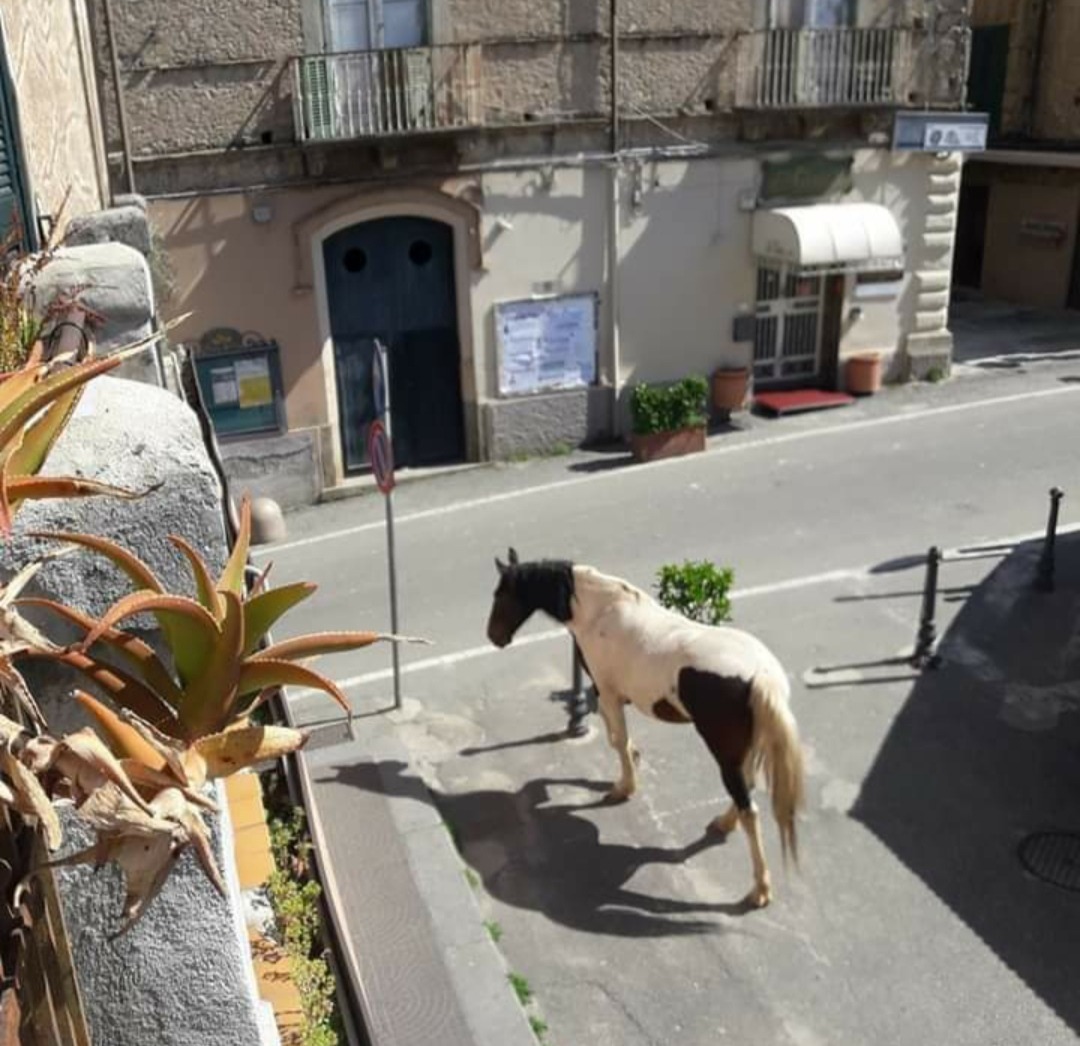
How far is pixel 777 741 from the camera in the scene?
23.6 feet

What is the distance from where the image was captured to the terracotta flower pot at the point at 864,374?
18.9 m

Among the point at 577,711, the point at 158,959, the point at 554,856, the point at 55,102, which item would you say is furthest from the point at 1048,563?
the point at 158,959

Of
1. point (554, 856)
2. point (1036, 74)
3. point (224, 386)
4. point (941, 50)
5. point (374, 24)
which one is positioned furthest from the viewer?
point (1036, 74)

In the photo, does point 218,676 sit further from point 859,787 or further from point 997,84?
point 997,84

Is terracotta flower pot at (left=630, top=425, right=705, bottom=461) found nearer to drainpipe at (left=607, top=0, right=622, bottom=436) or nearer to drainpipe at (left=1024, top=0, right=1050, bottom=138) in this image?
drainpipe at (left=607, top=0, right=622, bottom=436)

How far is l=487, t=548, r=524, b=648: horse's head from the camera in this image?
27.6 feet

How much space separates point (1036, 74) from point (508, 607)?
21.7m

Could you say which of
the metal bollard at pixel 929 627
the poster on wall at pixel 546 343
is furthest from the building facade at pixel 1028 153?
the metal bollard at pixel 929 627

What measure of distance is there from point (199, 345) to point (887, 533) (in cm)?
855

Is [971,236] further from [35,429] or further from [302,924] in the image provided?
[35,429]

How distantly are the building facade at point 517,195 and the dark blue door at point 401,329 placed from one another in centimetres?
3

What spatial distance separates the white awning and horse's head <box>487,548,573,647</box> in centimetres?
985

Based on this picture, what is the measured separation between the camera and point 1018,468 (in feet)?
50.8

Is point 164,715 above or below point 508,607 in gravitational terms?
above
